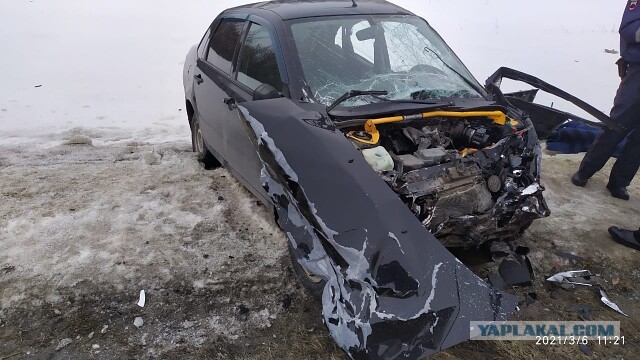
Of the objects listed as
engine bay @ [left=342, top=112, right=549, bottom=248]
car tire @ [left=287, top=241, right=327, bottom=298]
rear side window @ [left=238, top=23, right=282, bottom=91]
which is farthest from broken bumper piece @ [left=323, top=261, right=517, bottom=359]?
rear side window @ [left=238, top=23, right=282, bottom=91]

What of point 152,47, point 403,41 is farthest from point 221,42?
point 152,47

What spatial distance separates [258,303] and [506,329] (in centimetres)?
153

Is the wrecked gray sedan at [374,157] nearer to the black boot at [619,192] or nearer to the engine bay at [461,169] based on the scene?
the engine bay at [461,169]

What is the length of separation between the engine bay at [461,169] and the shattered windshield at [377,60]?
0.87 ft

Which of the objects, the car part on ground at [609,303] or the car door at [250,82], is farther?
the car door at [250,82]

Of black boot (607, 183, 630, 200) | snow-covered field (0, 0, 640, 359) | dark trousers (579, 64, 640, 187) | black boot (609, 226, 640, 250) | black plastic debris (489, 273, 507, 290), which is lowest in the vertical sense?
snow-covered field (0, 0, 640, 359)

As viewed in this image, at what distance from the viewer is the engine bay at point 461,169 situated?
2.64 metres

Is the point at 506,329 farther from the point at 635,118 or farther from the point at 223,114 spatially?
the point at 635,118

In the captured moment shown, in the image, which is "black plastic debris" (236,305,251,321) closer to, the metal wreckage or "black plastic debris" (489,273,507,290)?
the metal wreckage

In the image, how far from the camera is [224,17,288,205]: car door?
3.33 m

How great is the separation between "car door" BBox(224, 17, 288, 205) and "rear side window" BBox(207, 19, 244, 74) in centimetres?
17

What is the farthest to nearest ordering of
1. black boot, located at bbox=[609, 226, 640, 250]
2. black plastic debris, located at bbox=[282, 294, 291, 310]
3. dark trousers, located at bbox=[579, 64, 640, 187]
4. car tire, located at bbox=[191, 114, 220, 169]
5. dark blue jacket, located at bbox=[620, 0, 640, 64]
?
car tire, located at bbox=[191, 114, 220, 169]
dark trousers, located at bbox=[579, 64, 640, 187]
dark blue jacket, located at bbox=[620, 0, 640, 64]
black boot, located at bbox=[609, 226, 640, 250]
black plastic debris, located at bbox=[282, 294, 291, 310]

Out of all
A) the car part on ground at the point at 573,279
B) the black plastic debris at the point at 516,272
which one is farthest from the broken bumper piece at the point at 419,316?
the car part on ground at the point at 573,279

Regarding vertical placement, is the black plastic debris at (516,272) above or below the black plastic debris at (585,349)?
above
